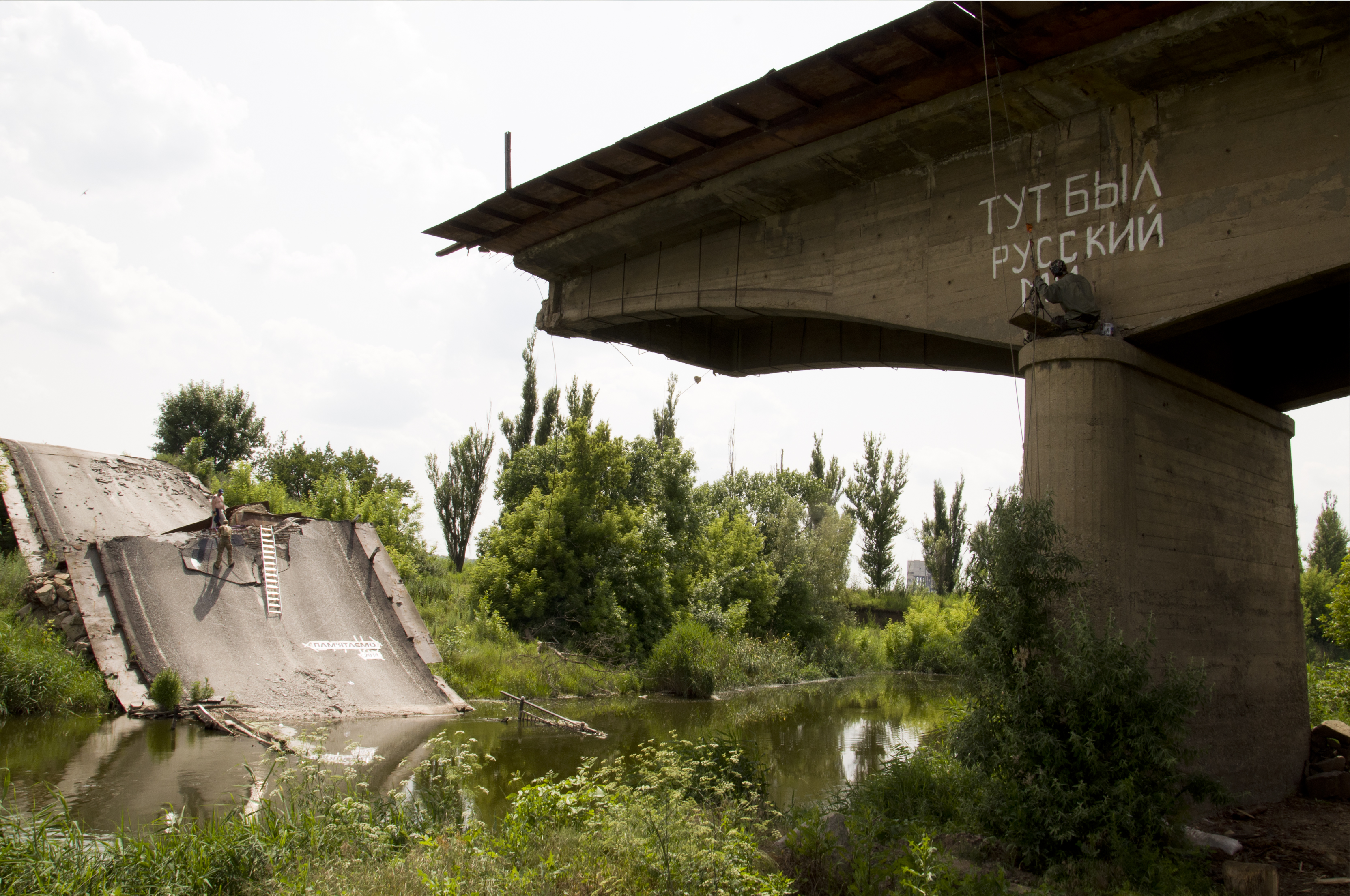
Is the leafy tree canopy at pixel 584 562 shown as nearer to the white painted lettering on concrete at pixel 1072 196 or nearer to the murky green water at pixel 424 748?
the murky green water at pixel 424 748

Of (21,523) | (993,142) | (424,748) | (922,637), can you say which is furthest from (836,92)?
(922,637)

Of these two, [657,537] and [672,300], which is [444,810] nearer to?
[672,300]

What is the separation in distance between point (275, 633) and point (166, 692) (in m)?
2.11

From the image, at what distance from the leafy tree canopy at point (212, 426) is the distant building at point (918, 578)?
117 ft

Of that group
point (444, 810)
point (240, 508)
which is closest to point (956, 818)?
point (444, 810)

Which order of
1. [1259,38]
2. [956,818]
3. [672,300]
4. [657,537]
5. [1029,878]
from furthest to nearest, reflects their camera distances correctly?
1. [657,537]
2. [672,300]
3. [956,818]
4. [1259,38]
5. [1029,878]

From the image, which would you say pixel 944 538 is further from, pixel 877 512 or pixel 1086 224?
pixel 1086 224

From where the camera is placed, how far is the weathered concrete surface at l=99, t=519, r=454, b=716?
13.5m

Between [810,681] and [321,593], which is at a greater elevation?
[321,593]

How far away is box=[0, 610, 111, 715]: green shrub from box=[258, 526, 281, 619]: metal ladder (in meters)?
2.67

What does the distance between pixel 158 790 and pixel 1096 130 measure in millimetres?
11088

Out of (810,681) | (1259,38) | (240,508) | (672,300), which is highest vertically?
(1259,38)

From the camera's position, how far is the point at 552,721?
48.5 feet

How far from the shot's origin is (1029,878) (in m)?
6.49
